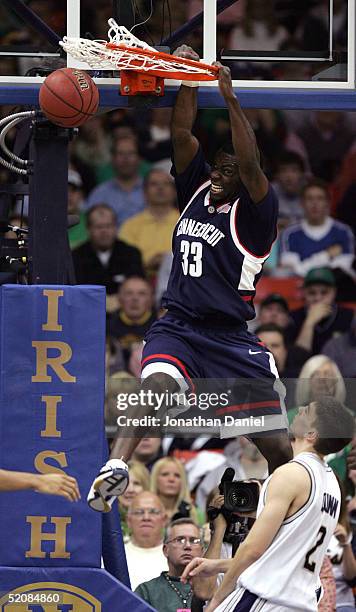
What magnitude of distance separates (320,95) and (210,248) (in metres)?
1.10

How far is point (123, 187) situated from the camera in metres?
13.0

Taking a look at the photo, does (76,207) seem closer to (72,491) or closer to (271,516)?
(72,491)

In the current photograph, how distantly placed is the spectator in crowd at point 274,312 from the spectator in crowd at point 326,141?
1.51 metres

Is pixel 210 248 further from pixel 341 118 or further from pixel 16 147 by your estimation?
pixel 341 118

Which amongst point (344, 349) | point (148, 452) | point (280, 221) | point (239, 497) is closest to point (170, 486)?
point (148, 452)

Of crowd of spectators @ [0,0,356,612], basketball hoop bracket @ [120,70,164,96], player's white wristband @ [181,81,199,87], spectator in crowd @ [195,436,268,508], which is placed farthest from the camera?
crowd of spectators @ [0,0,356,612]

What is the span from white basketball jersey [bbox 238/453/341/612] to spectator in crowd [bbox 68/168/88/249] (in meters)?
6.05

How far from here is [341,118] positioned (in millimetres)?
13516

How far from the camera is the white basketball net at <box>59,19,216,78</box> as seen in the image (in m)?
7.80

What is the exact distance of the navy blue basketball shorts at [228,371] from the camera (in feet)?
26.3

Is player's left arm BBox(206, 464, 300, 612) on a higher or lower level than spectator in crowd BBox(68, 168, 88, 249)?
lower

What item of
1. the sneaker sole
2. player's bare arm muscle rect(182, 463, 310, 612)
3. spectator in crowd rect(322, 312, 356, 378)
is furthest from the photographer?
spectator in crowd rect(322, 312, 356, 378)

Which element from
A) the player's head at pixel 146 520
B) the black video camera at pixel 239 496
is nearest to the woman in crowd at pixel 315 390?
the black video camera at pixel 239 496

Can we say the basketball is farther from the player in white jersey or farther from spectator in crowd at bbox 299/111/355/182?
spectator in crowd at bbox 299/111/355/182
